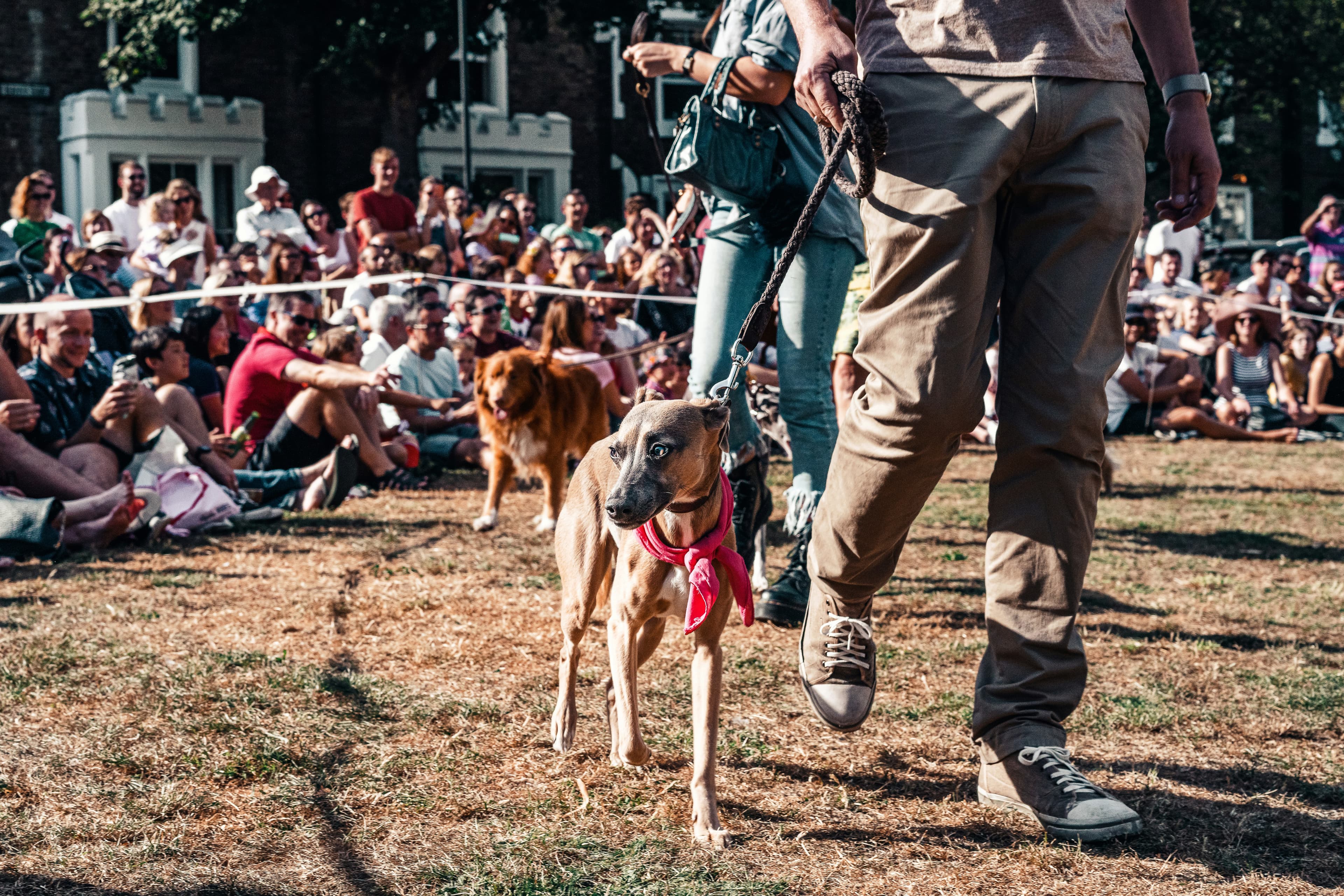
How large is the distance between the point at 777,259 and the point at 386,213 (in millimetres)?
8814

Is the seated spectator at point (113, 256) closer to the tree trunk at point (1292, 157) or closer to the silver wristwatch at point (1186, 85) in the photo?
the silver wristwatch at point (1186, 85)

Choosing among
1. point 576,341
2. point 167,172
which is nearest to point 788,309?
point 576,341

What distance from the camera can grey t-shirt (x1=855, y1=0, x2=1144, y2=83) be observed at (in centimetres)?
262

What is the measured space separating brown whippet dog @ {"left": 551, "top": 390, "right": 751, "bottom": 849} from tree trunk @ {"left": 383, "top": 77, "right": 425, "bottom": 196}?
1880 centimetres

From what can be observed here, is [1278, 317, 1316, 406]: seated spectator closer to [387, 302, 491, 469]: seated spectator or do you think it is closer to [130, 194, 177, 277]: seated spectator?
[387, 302, 491, 469]: seated spectator

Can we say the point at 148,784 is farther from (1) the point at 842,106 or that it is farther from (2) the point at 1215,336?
(2) the point at 1215,336

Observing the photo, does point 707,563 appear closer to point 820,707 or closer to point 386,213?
point 820,707

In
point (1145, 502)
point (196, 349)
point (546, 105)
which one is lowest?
point (1145, 502)

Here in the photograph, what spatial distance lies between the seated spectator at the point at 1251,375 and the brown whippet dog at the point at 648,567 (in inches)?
397

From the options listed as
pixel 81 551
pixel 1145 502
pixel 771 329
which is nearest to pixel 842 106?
pixel 771 329

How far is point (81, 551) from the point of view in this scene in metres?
5.98

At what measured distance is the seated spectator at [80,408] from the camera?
6.47m

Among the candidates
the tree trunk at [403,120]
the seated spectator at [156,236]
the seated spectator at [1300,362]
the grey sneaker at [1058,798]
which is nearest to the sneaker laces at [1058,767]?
the grey sneaker at [1058,798]

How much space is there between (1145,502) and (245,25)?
16.9 metres
